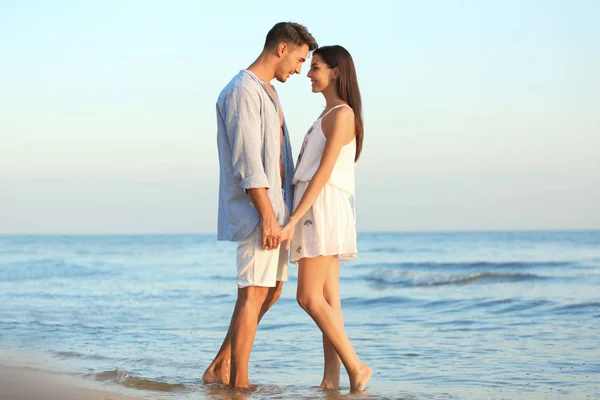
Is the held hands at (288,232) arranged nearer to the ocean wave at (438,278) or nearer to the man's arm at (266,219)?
the man's arm at (266,219)

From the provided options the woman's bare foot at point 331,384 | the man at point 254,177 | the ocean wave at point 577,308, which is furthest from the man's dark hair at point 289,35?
the ocean wave at point 577,308

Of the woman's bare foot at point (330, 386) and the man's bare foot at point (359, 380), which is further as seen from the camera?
the woman's bare foot at point (330, 386)

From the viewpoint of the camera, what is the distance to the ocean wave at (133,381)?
443cm

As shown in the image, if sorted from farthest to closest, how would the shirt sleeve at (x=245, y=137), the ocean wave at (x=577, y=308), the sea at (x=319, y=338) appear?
the ocean wave at (x=577, y=308), the sea at (x=319, y=338), the shirt sleeve at (x=245, y=137)

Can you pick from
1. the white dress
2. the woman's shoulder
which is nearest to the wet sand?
the white dress

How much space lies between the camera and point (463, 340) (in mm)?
6859

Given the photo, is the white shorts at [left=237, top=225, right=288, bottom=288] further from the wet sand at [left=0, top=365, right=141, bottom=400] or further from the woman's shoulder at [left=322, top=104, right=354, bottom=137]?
the wet sand at [left=0, top=365, right=141, bottom=400]

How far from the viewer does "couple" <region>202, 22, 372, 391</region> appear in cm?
393

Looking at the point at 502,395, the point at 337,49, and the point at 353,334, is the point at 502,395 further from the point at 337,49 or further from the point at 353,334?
Result: the point at 353,334

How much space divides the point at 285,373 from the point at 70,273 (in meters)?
13.0

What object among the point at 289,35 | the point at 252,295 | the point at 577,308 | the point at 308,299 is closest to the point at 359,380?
the point at 308,299

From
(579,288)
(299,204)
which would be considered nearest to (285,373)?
(299,204)

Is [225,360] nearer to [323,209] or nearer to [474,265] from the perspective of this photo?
[323,209]

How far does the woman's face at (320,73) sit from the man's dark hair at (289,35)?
12cm
